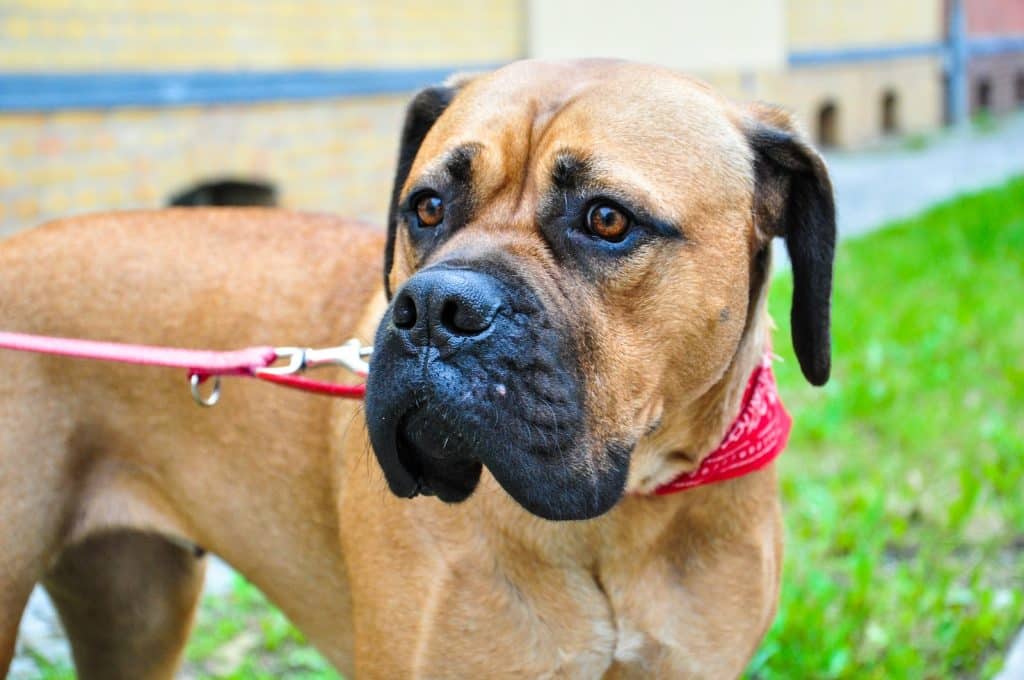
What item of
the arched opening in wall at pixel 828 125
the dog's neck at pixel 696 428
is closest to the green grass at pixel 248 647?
the dog's neck at pixel 696 428

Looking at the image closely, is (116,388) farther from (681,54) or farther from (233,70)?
(681,54)

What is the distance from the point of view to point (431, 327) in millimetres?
2279

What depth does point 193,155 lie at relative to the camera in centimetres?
816

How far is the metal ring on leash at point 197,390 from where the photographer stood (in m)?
2.98

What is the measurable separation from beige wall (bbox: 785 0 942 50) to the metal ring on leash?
12.6 meters

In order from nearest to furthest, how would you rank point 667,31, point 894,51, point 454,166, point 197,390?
point 454,166
point 197,390
point 667,31
point 894,51

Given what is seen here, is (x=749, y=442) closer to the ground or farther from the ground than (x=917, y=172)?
farther from the ground

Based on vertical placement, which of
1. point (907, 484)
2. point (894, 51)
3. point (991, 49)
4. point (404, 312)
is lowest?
point (991, 49)

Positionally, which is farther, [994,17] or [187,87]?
[994,17]

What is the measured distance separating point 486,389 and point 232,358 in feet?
2.93

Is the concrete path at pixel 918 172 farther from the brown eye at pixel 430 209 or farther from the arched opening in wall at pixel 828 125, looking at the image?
the brown eye at pixel 430 209

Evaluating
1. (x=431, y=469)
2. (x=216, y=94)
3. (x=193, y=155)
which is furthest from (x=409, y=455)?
(x=216, y=94)

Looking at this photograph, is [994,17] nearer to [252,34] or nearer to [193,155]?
[252,34]

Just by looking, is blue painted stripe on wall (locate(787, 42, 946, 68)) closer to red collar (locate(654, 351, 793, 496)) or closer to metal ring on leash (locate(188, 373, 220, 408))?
red collar (locate(654, 351, 793, 496))
